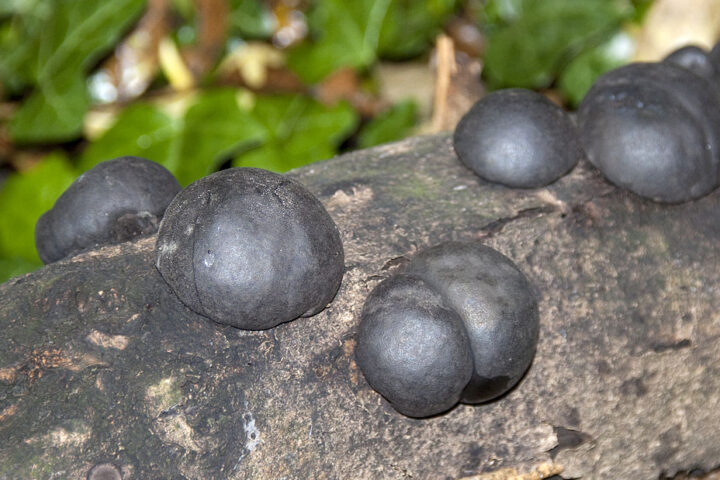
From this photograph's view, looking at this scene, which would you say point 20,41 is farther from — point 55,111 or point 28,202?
point 28,202

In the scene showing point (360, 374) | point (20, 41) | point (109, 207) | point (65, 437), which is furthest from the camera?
point (20, 41)

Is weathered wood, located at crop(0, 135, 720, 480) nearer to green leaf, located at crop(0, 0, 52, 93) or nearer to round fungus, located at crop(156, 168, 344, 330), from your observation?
round fungus, located at crop(156, 168, 344, 330)

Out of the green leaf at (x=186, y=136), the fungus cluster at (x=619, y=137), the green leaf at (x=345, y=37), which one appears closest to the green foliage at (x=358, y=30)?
the green leaf at (x=345, y=37)

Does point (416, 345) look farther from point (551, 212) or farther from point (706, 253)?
point (706, 253)

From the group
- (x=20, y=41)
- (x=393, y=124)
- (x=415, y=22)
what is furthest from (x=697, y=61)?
(x=20, y=41)

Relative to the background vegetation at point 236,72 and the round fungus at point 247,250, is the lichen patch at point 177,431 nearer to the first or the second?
the round fungus at point 247,250

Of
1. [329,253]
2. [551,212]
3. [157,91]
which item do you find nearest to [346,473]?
[329,253]
